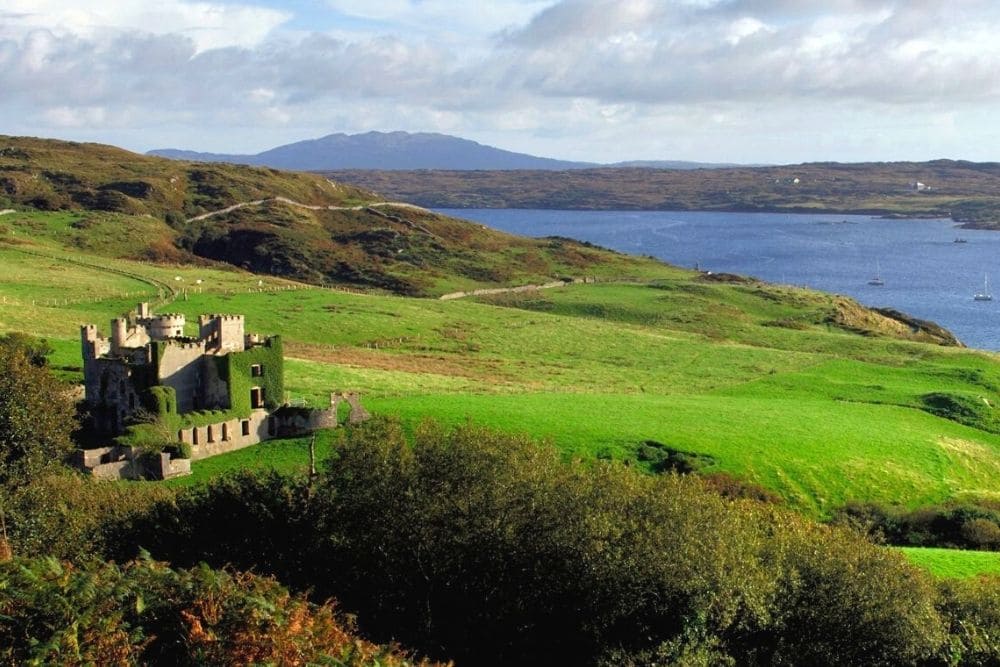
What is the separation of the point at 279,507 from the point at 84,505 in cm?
661

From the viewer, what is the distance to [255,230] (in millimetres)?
155875

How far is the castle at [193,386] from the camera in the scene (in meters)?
45.6

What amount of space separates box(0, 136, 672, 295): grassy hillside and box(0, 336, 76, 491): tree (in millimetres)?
83832

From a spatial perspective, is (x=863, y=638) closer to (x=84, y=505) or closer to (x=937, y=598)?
(x=937, y=598)

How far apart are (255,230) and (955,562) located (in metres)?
134

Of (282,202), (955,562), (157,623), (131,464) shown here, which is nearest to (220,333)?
(131,464)

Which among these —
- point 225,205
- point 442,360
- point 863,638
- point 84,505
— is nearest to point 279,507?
point 84,505

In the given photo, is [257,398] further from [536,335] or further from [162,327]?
[536,335]

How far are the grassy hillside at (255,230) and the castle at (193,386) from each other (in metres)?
74.3

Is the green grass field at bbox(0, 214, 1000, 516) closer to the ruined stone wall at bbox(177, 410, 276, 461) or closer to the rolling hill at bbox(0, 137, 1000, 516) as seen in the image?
the rolling hill at bbox(0, 137, 1000, 516)

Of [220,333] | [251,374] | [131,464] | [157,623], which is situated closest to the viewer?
[157,623]

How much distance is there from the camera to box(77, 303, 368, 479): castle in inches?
1796

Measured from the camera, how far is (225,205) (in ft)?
570

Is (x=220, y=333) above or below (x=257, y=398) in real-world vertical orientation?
above
